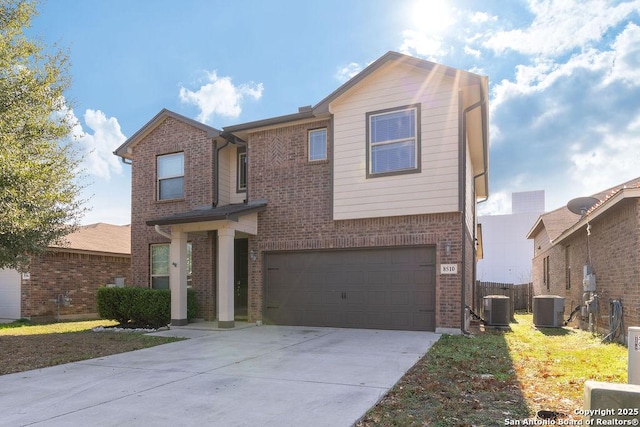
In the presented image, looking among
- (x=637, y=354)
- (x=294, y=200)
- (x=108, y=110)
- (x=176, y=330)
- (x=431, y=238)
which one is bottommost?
(x=176, y=330)

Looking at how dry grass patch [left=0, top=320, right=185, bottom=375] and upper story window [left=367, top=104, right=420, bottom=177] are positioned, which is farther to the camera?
upper story window [left=367, top=104, right=420, bottom=177]

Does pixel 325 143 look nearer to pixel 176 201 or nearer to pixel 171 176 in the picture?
pixel 176 201

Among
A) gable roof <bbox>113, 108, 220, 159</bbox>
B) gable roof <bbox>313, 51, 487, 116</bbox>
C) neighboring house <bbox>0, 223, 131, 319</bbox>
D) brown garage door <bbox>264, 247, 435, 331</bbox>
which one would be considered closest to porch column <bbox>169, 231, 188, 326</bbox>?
brown garage door <bbox>264, 247, 435, 331</bbox>

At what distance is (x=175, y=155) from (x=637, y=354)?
1309 centimetres

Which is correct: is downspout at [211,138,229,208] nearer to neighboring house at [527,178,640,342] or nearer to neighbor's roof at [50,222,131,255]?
neighbor's roof at [50,222,131,255]

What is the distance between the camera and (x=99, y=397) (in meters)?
5.41

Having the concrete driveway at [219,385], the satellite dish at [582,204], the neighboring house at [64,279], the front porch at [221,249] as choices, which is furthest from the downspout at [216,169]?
the satellite dish at [582,204]

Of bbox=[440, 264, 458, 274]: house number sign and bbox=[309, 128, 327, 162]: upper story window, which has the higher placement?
bbox=[309, 128, 327, 162]: upper story window

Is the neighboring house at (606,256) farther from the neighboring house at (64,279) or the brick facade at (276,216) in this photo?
the neighboring house at (64,279)

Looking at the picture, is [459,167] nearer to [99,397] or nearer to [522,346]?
[522,346]

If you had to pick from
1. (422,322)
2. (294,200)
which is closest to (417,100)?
(294,200)

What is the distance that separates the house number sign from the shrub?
23.6 feet

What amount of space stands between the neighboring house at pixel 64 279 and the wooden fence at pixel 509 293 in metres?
14.4

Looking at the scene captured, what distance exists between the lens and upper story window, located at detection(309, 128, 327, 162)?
473 inches
